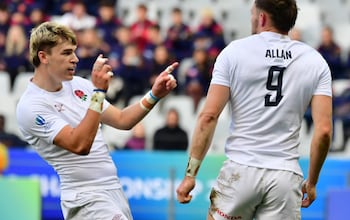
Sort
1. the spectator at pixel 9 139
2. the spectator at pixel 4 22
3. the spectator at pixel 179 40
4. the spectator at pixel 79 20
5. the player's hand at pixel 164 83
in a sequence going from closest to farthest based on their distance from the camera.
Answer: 1. the player's hand at pixel 164 83
2. the spectator at pixel 9 139
3. the spectator at pixel 179 40
4. the spectator at pixel 79 20
5. the spectator at pixel 4 22

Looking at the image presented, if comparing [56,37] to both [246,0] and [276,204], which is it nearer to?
[276,204]

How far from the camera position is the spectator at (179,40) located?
56.0ft

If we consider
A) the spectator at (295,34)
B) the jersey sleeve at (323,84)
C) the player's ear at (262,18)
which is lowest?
the spectator at (295,34)

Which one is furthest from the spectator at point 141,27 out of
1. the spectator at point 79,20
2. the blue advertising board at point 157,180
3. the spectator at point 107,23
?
the blue advertising board at point 157,180

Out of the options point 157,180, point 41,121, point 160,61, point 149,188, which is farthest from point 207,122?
point 160,61

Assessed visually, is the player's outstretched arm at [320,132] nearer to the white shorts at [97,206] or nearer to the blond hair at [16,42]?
the white shorts at [97,206]

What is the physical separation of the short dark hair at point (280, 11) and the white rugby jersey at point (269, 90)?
0.08 metres

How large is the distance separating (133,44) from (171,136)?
3.10 metres

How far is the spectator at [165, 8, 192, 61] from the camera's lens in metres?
17.1

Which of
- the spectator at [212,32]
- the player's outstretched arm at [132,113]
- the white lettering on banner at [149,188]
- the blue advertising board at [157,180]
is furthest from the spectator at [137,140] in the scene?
the player's outstretched arm at [132,113]

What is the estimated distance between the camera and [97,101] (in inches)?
241

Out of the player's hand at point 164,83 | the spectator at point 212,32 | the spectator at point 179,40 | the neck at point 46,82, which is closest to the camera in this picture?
the neck at point 46,82

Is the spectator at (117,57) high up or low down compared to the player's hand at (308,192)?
down

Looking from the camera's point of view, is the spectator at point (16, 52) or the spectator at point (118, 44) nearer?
the spectator at point (118, 44)
